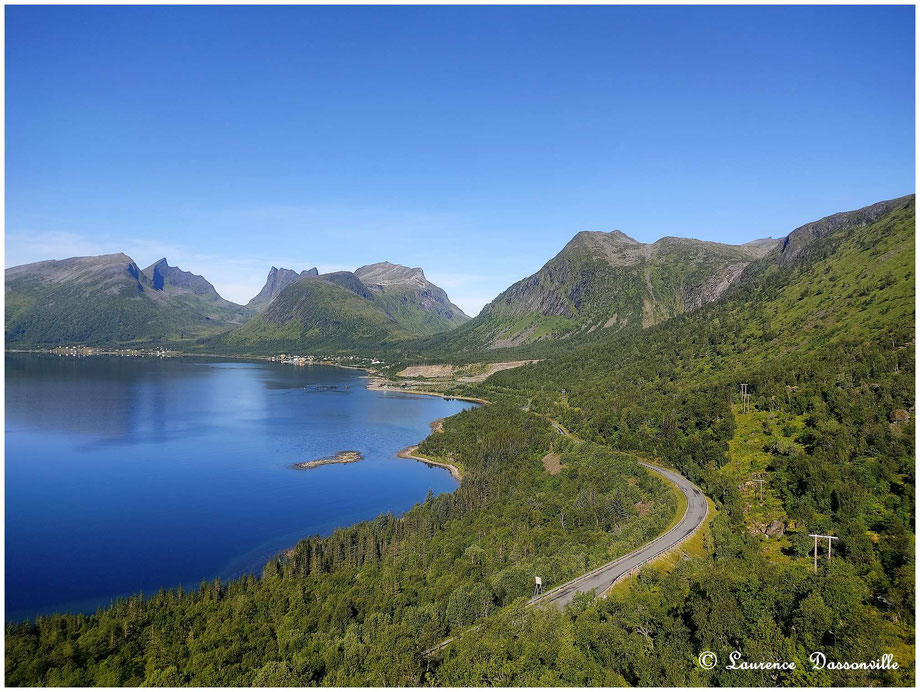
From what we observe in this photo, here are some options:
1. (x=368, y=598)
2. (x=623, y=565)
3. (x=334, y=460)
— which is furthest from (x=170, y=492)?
(x=623, y=565)

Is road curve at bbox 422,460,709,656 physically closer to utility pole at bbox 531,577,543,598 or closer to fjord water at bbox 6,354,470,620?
utility pole at bbox 531,577,543,598

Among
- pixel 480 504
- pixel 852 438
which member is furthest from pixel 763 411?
pixel 480 504

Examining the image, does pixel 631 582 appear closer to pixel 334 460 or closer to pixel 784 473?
pixel 784 473

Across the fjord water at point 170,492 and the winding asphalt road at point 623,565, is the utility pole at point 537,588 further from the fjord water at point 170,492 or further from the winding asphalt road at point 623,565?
the fjord water at point 170,492

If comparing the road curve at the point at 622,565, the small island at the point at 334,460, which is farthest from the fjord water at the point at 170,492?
the road curve at the point at 622,565

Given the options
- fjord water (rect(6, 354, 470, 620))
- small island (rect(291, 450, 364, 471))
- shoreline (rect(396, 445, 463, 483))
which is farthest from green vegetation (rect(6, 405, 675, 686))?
small island (rect(291, 450, 364, 471))

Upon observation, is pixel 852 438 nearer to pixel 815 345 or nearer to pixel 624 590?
pixel 624 590
